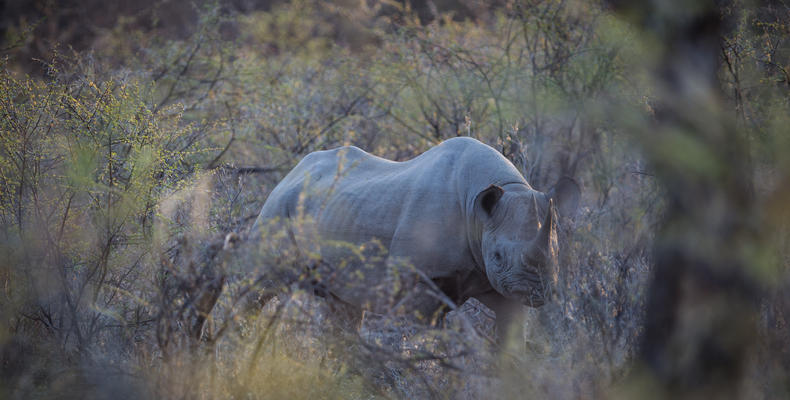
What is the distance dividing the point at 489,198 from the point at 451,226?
418 millimetres

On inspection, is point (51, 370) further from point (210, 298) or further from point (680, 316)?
point (680, 316)

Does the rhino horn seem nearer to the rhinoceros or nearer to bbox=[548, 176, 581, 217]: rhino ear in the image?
the rhinoceros

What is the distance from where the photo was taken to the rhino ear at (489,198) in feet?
15.7

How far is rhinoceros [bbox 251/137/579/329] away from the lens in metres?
4.65

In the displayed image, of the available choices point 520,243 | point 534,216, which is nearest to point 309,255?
point 520,243

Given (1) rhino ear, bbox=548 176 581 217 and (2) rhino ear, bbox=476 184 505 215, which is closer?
(2) rhino ear, bbox=476 184 505 215

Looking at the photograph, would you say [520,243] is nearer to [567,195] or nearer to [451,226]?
[451,226]

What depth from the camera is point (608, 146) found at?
832cm

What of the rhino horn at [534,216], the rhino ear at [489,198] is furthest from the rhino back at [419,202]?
the rhino horn at [534,216]

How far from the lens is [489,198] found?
4.85m

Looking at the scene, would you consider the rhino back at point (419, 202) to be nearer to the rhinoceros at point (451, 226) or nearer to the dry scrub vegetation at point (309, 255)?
the rhinoceros at point (451, 226)

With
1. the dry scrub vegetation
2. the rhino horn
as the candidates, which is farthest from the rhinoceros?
the dry scrub vegetation

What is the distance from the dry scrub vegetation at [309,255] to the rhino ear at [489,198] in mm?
753

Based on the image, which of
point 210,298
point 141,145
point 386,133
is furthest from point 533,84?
point 210,298
